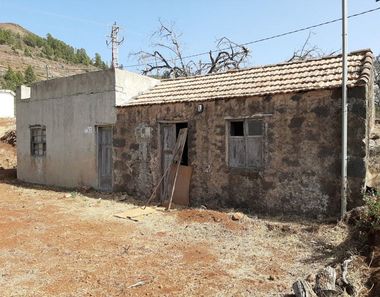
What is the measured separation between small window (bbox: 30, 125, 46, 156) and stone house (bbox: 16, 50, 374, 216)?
9.6 inches

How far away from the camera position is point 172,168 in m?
10.7

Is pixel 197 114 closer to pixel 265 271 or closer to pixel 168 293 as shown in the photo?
pixel 265 271

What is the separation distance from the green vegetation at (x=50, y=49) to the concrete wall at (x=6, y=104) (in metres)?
33.2

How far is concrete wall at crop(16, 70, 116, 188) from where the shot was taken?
491 inches

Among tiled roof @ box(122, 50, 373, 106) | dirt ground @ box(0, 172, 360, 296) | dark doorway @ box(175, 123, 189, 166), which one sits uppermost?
tiled roof @ box(122, 50, 373, 106)

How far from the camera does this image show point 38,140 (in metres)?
15.0

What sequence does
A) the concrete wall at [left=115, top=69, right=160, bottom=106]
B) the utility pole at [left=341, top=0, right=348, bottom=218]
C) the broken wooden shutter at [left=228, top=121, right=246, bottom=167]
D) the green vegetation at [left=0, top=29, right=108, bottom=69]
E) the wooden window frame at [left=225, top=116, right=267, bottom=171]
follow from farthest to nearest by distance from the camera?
1. the green vegetation at [left=0, top=29, right=108, bottom=69]
2. the concrete wall at [left=115, top=69, right=160, bottom=106]
3. the broken wooden shutter at [left=228, top=121, right=246, bottom=167]
4. the wooden window frame at [left=225, top=116, right=267, bottom=171]
5. the utility pole at [left=341, top=0, right=348, bottom=218]

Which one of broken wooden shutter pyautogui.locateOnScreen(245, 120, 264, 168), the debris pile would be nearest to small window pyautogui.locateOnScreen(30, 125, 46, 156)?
the debris pile

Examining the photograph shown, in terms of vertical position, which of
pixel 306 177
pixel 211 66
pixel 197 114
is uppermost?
pixel 211 66

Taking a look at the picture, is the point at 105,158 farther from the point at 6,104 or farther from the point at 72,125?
the point at 6,104

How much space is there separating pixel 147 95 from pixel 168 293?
8.56 m

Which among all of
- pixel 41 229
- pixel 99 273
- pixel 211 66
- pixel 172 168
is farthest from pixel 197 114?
pixel 211 66

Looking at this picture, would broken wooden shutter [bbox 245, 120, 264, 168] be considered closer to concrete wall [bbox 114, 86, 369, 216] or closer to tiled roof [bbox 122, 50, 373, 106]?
concrete wall [bbox 114, 86, 369, 216]

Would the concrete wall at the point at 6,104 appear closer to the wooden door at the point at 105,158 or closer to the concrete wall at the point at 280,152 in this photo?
the wooden door at the point at 105,158
